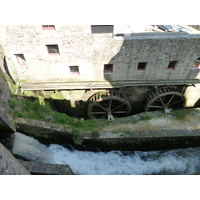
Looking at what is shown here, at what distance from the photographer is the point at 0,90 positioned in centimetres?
952

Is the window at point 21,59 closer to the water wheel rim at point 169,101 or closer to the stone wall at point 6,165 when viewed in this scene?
the stone wall at point 6,165

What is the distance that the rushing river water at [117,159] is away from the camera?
9812mm

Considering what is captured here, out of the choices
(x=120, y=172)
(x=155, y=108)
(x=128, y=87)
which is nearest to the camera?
(x=120, y=172)

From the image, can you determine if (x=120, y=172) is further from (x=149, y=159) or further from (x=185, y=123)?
(x=185, y=123)

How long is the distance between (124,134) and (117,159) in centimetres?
188

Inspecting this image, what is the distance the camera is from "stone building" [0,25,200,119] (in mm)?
10016

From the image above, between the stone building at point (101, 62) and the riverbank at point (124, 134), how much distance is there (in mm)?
2469

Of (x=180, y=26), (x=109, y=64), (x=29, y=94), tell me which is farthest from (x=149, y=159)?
(x=180, y=26)

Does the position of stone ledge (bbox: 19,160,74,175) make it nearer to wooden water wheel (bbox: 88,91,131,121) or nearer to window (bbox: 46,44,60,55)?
wooden water wheel (bbox: 88,91,131,121)

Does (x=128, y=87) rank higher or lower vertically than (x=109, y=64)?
lower

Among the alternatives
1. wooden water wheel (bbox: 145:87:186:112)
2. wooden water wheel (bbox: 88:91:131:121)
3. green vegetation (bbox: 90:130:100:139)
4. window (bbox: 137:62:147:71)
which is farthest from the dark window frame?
wooden water wheel (bbox: 145:87:186:112)

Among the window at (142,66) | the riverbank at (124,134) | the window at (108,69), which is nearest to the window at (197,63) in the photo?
the window at (142,66)

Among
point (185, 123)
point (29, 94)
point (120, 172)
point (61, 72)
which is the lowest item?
point (120, 172)
